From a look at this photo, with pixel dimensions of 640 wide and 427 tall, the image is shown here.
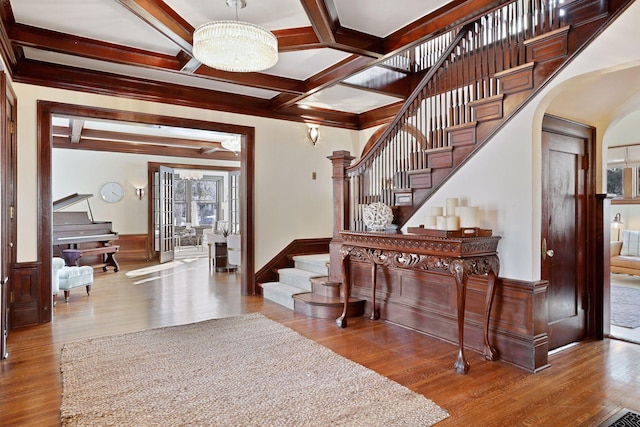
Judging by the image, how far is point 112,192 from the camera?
9.39m

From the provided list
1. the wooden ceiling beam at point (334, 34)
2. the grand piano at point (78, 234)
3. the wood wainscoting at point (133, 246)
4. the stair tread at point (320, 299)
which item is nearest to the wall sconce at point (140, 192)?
the wood wainscoting at point (133, 246)

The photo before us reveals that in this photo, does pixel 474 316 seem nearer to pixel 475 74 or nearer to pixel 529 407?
pixel 529 407

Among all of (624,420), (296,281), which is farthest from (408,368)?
(296,281)

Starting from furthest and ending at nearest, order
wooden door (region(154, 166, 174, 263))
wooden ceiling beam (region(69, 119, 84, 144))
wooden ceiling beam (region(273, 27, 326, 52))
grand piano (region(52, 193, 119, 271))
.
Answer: wooden door (region(154, 166, 174, 263)), grand piano (region(52, 193, 119, 271)), wooden ceiling beam (region(69, 119, 84, 144)), wooden ceiling beam (region(273, 27, 326, 52))

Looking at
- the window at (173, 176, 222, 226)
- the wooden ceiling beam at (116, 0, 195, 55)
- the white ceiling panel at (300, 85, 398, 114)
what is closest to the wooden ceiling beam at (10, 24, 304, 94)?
the wooden ceiling beam at (116, 0, 195, 55)

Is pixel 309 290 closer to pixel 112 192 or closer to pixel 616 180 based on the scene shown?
pixel 112 192

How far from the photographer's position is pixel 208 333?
3926 mm

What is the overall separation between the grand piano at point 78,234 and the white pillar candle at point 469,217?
6650 mm

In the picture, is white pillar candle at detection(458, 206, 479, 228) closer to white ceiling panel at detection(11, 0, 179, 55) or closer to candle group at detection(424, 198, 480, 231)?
candle group at detection(424, 198, 480, 231)

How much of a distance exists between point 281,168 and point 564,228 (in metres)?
3.93

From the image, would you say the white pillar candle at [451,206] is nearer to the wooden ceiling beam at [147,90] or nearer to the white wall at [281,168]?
the white wall at [281,168]

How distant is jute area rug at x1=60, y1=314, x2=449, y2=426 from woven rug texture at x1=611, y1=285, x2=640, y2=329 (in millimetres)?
3241

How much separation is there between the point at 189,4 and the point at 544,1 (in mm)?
A: 2842

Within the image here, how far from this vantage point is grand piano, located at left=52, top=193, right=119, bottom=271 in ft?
24.3
